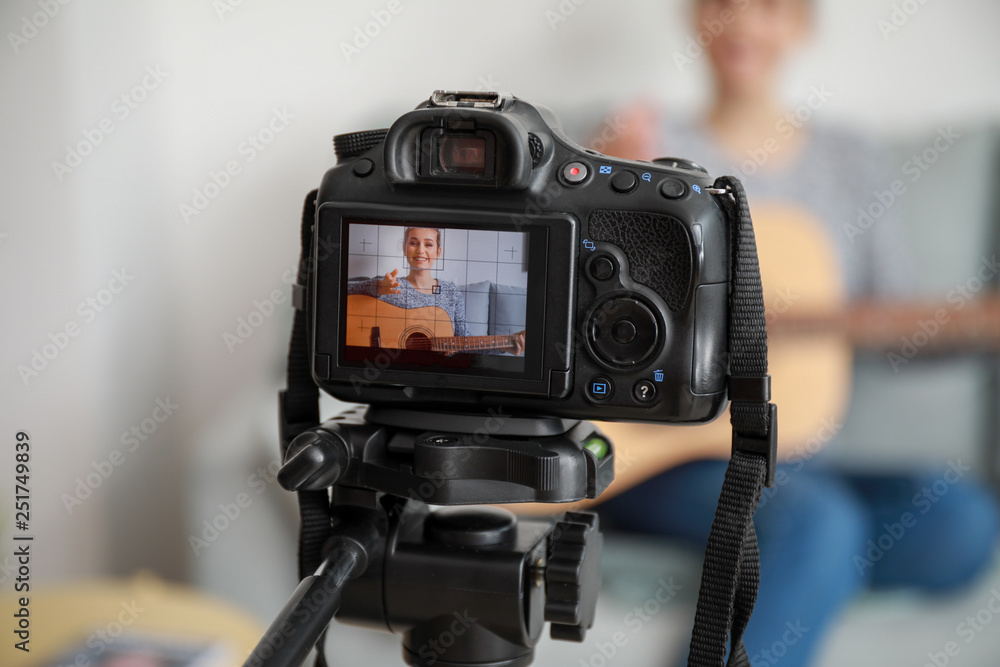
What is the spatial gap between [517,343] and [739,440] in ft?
0.59

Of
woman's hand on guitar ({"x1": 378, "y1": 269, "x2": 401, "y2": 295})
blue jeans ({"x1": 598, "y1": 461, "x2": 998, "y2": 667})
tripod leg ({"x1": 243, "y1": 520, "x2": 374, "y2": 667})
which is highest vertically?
woman's hand on guitar ({"x1": 378, "y1": 269, "x2": 401, "y2": 295})

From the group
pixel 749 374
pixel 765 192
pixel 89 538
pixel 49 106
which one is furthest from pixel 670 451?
pixel 49 106

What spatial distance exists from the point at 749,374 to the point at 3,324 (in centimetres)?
95

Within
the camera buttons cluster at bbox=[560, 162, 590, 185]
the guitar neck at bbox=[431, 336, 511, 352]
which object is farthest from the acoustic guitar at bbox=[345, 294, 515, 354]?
the camera buttons cluster at bbox=[560, 162, 590, 185]

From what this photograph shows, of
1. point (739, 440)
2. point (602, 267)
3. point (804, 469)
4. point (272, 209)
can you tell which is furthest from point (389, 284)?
point (804, 469)

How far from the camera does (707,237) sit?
21.8 inches

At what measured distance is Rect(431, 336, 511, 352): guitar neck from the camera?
1.88 feet

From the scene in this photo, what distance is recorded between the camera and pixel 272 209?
4.14 ft

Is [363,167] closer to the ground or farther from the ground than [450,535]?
farther from the ground

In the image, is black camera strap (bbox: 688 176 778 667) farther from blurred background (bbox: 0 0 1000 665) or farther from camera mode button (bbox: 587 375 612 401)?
blurred background (bbox: 0 0 1000 665)

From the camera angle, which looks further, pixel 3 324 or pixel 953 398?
pixel 953 398

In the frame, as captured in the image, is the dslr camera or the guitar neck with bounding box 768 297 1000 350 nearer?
the dslr camera

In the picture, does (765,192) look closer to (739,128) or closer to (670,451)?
(739,128)

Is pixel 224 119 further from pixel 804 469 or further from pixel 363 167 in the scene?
pixel 804 469
